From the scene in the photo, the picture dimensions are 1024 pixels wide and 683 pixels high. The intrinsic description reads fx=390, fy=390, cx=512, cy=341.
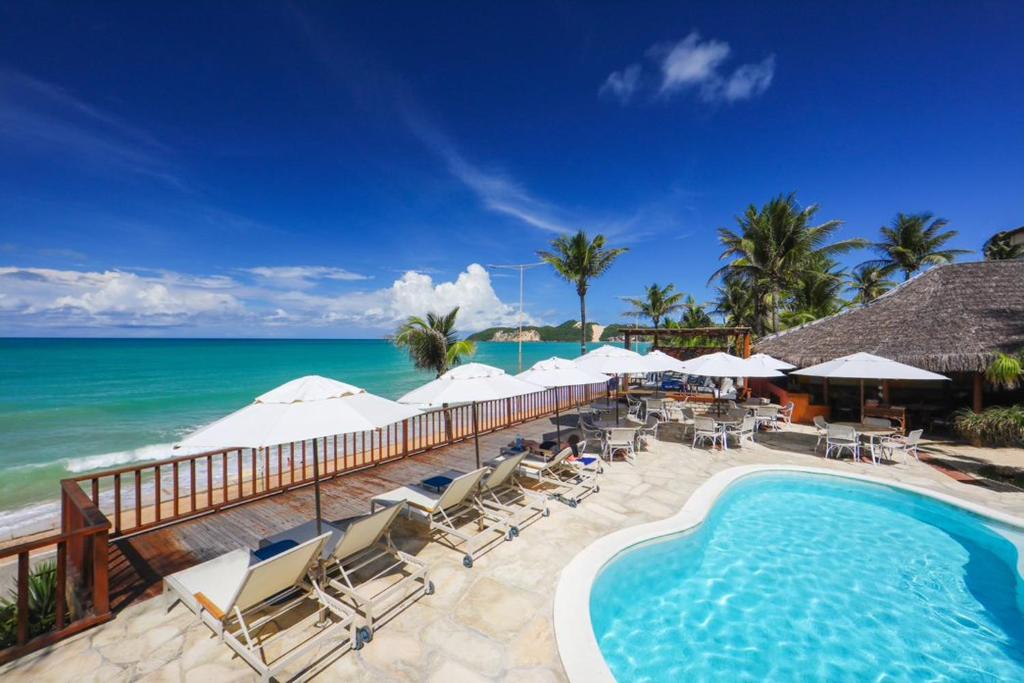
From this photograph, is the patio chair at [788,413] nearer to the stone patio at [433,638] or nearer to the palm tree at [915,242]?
the stone patio at [433,638]

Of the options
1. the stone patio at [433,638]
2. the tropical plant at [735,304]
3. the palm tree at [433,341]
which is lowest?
the stone patio at [433,638]

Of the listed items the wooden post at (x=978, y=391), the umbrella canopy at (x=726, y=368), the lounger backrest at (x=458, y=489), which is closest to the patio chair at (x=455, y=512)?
the lounger backrest at (x=458, y=489)

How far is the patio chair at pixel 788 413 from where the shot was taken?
12.1 m

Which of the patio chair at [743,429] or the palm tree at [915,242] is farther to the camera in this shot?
the palm tree at [915,242]

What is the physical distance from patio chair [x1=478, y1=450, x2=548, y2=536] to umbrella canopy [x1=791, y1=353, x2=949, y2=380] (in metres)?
7.96

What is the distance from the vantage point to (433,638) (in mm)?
3240

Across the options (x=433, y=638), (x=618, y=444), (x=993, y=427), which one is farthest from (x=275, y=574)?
(x=993, y=427)

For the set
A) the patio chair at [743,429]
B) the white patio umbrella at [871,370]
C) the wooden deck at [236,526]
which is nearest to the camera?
the wooden deck at [236,526]

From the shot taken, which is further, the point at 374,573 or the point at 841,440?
the point at 841,440

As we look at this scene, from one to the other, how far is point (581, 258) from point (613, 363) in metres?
12.0

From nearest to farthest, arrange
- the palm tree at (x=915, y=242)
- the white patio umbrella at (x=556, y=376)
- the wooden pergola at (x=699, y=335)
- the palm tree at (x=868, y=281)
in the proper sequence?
the white patio umbrella at (x=556, y=376), the wooden pergola at (x=699, y=335), the palm tree at (x=915, y=242), the palm tree at (x=868, y=281)

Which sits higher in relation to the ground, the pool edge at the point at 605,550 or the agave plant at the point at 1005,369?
the agave plant at the point at 1005,369

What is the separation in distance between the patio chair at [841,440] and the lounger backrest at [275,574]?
1035 centimetres

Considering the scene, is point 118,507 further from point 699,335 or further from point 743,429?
point 699,335
